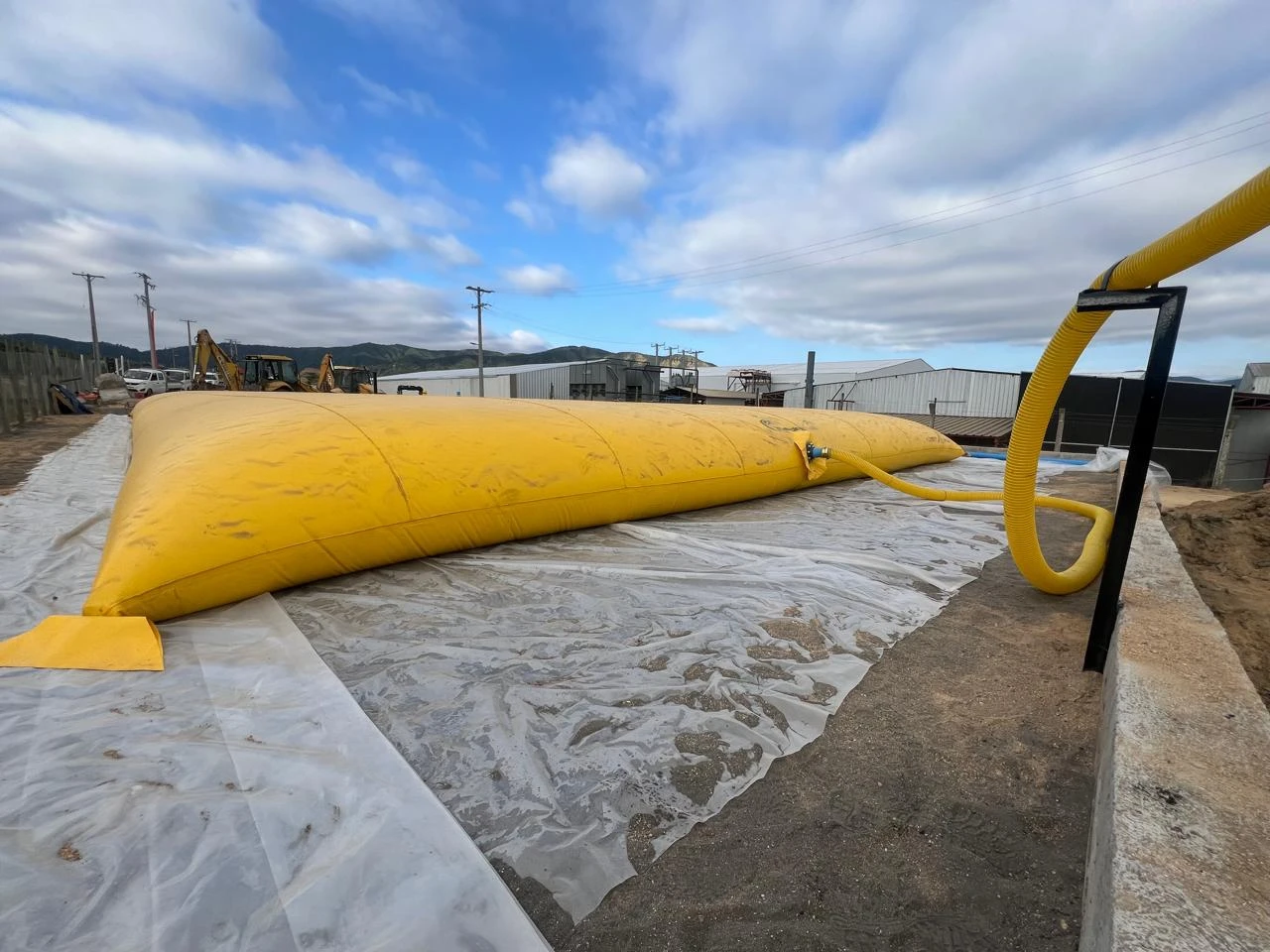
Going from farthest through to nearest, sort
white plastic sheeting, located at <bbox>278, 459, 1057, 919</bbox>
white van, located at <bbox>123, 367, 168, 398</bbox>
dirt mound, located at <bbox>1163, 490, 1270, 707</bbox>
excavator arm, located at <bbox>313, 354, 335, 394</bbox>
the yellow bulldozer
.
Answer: white van, located at <bbox>123, 367, 168, 398</bbox>, excavator arm, located at <bbox>313, 354, 335, 394</bbox>, the yellow bulldozer, dirt mound, located at <bbox>1163, 490, 1270, 707</bbox>, white plastic sheeting, located at <bbox>278, 459, 1057, 919</bbox>

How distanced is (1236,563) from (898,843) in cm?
322

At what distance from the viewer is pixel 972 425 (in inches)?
673

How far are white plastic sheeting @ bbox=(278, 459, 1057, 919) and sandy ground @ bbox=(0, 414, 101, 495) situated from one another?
4.69 meters

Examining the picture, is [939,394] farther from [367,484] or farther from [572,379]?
[367,484]


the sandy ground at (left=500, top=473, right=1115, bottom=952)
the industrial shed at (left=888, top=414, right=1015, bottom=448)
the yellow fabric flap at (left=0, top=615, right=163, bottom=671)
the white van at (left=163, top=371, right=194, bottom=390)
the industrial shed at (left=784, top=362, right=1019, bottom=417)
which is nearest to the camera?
the sandy ground at (left=500, top=473, right=1115, bottom=952)

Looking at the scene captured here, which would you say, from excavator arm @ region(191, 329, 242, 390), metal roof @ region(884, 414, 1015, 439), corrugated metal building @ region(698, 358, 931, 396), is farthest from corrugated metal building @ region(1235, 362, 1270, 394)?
excavator arm @ region(191, 329, 242, 390)

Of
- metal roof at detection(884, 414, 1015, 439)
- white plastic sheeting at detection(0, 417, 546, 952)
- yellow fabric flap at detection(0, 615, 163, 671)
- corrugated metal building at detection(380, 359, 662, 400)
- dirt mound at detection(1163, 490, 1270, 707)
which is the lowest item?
white plastic sheeting at detection(0, 417, 546, 952)

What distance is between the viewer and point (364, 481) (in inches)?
108

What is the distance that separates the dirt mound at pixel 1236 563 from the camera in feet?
6.92

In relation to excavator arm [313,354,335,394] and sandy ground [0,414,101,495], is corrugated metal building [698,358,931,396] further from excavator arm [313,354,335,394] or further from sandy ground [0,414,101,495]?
sandy ground [0,414,101,495]

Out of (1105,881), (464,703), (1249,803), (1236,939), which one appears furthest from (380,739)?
(1249,803)

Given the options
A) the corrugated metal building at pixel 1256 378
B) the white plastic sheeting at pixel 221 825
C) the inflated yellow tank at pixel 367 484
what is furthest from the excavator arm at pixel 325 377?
the corrugated metal building at pixel 1256 378

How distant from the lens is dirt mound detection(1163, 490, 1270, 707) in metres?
2.11

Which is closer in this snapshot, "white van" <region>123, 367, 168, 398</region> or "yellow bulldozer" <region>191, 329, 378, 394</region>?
"yellow bulldozer" <region>191, 329, 378, 394</region>
